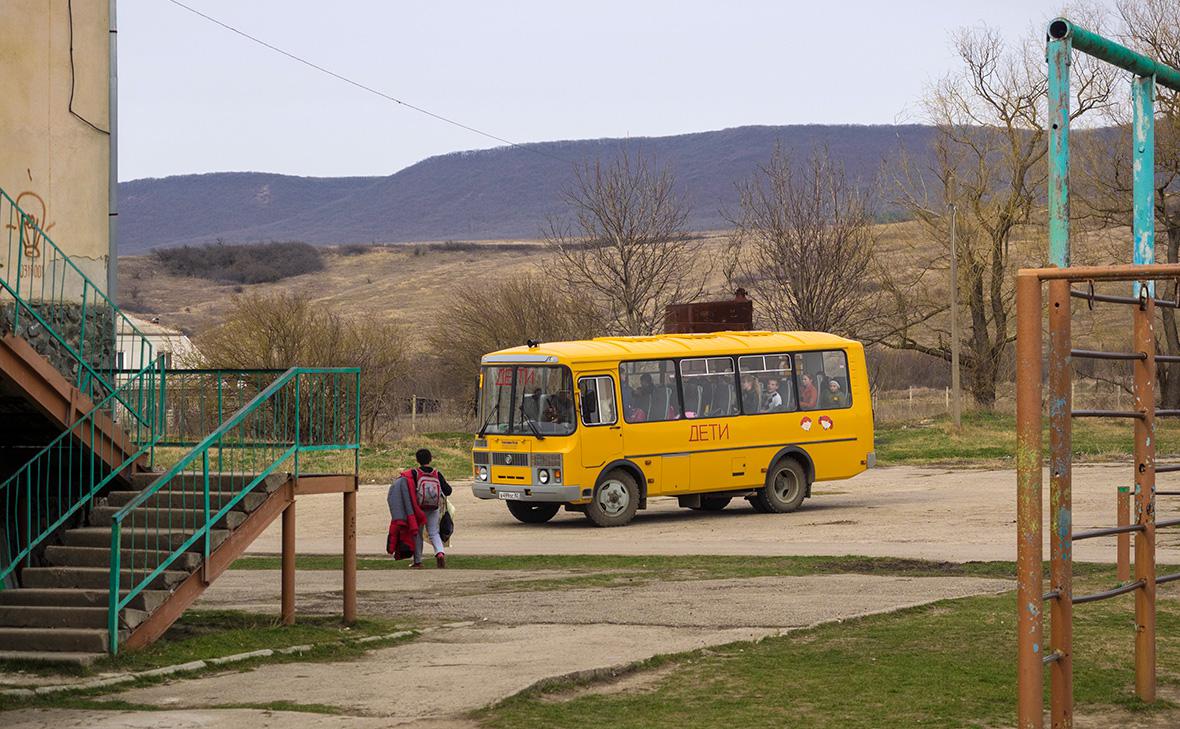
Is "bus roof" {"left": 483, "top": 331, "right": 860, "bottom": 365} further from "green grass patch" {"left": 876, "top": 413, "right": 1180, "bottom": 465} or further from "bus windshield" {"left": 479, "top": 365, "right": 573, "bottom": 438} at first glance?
"green grass patch" {"left": 876, "top": 413, "right": 1180, "bottom": 465}

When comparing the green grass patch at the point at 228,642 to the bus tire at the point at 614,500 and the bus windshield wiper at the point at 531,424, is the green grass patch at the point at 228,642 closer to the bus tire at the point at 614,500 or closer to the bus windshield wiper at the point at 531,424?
the bus windshield wiper at the point at 531,424

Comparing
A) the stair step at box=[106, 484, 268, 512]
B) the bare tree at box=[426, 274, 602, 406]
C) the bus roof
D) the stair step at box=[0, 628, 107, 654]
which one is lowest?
the stair step at box=[0, 628, 107, 654]

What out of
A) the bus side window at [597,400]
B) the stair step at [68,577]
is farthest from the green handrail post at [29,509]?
the bus side window at [597,400]

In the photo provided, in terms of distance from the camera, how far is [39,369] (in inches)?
520

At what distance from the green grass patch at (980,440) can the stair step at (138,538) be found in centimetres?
2909

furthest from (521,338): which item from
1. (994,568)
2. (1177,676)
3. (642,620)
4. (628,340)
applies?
(1177,676)

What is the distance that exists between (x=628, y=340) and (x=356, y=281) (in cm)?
12083

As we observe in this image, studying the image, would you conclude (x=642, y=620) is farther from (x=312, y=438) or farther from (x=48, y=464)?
(x=48, y=464)

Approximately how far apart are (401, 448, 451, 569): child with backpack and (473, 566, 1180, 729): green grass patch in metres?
7.36

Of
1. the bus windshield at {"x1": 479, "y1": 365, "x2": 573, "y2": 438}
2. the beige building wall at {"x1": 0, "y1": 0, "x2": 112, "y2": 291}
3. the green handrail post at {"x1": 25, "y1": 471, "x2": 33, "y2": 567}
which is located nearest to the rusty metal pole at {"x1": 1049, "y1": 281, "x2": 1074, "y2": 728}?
the green handrail post at {"x1": 25, "y1": 471, "x2": 33, "y2": 567}

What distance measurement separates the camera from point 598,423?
27016 mm

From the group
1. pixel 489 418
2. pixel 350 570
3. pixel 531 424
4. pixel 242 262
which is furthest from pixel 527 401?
pixel 242 262

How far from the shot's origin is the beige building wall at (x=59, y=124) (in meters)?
14.9

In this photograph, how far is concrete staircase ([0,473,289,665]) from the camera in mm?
12211
